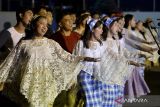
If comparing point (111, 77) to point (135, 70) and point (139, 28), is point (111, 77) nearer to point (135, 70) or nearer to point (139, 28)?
point (135, 70)

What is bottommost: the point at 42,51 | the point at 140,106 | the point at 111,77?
the point at 140,106

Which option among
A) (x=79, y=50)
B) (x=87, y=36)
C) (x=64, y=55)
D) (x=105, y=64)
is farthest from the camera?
(x=105, y=64)

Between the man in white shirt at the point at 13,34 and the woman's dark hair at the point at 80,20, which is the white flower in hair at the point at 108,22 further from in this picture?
the man in white shirt at the point at 13,34

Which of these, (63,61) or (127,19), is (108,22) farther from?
(127,19)

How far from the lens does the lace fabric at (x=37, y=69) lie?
8.34 m

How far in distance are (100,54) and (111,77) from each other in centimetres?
55

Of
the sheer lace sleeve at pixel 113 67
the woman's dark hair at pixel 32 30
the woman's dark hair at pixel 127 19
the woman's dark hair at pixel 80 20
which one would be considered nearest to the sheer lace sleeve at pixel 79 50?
the sheer lace sleeve at pixel 113 67

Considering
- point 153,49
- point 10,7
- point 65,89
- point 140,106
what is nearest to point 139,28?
point 153,49

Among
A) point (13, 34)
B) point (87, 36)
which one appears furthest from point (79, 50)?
point (13, 34)

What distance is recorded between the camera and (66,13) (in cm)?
983

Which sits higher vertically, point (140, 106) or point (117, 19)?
point (117, 19)

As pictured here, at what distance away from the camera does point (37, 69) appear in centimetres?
838

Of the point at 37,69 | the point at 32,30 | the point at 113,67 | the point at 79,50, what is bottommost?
the point at 113,67

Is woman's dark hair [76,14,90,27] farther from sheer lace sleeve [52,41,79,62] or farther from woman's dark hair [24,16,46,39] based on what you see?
woman's dark hair [24,16,46,39]
